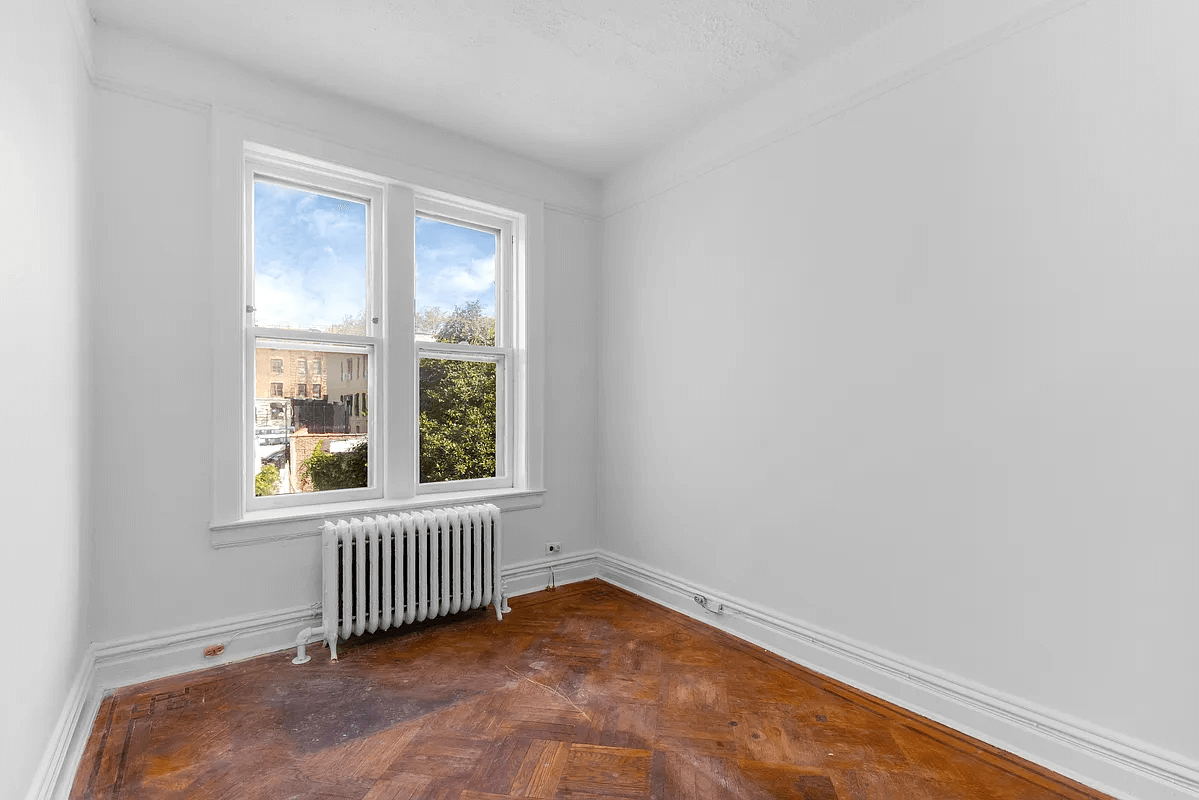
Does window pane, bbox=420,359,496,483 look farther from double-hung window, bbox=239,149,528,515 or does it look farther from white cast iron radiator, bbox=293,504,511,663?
white cast iron radiator, bbox=293,504,511,663

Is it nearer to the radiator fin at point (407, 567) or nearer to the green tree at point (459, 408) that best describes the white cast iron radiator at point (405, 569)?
the radiator fin at point (407, 567)

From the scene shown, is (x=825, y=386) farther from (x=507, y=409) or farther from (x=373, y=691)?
(x=373, y=691)

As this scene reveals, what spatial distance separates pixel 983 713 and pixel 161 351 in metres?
3.70

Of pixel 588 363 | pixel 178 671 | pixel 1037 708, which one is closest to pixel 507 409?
pixel 588 363

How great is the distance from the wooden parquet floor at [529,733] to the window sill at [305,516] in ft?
1.89

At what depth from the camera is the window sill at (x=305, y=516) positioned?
9.17 feet

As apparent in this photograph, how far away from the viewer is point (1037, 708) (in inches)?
81.4

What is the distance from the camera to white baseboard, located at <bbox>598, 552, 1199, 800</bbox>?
6.04ft

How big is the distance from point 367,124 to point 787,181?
2267 millimetres

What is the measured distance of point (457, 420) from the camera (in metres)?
3.73

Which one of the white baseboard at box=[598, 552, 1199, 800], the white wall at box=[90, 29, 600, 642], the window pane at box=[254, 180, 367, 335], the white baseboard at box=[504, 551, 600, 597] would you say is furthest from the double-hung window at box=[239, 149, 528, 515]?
the white baseboard at box=[598, 552, 1199, 800]

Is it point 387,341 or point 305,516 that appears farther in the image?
point 387,341

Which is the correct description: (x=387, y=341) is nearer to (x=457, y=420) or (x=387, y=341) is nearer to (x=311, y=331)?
(x=311, y=331)

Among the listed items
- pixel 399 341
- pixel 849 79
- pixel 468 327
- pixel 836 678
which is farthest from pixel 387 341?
pixel 836 678
